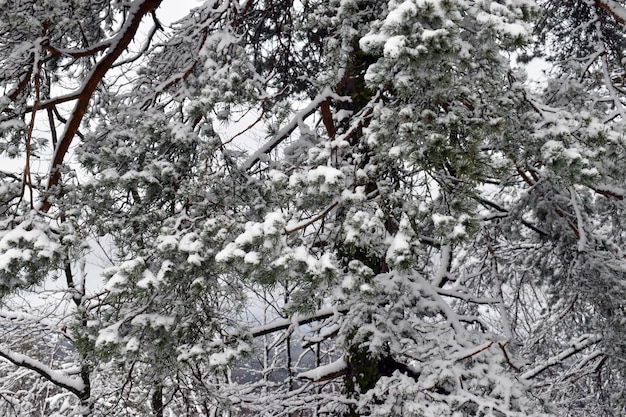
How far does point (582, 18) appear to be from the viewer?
7230mm

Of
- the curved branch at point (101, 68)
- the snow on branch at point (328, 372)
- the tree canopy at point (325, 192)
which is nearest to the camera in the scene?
the tree canopy at point (325, 192)

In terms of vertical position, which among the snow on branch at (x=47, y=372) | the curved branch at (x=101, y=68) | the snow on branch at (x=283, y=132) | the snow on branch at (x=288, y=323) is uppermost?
the curved branch at (x=101, y=68)

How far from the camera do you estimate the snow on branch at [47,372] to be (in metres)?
9.05

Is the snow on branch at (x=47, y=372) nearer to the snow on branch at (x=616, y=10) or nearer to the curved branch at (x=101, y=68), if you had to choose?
the curved branch at (x=101, y=68)

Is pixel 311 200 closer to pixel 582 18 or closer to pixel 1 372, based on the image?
pixel 582 18

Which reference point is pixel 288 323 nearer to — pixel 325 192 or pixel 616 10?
pixel 325 192

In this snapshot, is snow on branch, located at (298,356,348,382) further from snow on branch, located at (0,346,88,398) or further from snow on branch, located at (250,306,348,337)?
snow on branch, located at (0,346,88,398)

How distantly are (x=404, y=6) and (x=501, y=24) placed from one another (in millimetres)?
541

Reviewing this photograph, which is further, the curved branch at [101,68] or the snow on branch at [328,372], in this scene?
the snow on branch at [328,372]

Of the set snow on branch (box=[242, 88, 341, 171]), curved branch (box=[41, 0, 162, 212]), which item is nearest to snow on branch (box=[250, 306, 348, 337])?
snow on branch (box=[242, 88, 341, 171])

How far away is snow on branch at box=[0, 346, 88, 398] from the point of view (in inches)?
356

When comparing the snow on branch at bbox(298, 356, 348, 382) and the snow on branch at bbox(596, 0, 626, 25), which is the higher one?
the snow on branch at bbox(596, 0, 626, 25)

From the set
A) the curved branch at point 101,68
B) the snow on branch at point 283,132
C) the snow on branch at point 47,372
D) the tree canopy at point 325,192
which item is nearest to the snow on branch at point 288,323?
the tree canopy at point 325,192

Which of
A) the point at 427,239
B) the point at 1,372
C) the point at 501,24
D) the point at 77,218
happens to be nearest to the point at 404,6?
the point at 501,24
